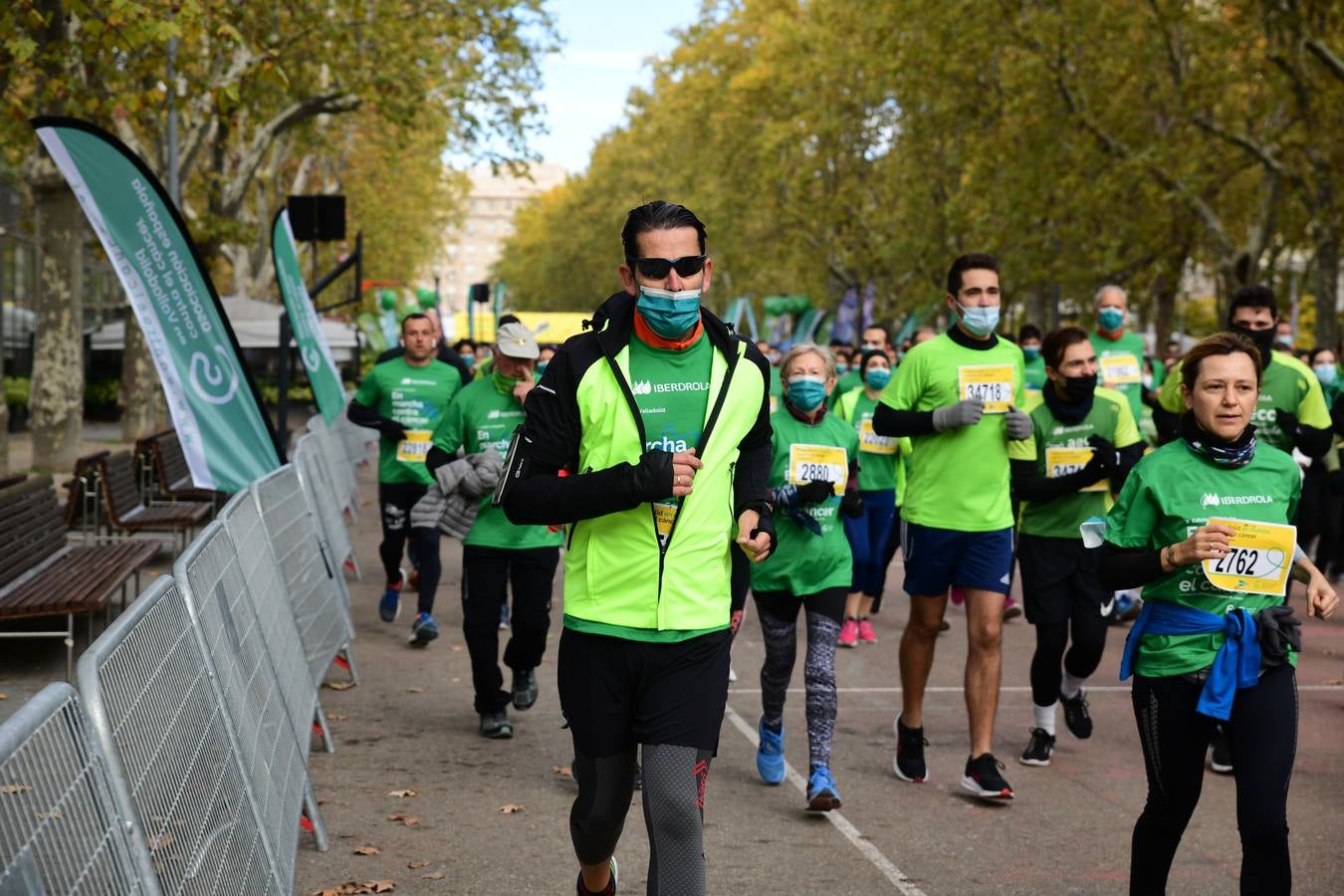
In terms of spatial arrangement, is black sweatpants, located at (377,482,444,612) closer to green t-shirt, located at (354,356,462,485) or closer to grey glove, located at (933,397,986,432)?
green t-shirt, located at (354,356,462,485)

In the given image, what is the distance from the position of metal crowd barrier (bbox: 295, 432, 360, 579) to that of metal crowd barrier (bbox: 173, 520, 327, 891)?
3.96m

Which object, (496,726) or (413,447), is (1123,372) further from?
(496,726)

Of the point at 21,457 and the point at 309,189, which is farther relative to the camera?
the point at 309,189

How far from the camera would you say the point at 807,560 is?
705cm

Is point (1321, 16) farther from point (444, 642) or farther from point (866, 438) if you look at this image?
point (444, 642)

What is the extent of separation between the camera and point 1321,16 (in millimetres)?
22875

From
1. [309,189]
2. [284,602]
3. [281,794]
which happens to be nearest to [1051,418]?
[284,602]

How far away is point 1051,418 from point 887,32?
27.9 metres

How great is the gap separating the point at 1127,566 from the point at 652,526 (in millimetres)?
1326

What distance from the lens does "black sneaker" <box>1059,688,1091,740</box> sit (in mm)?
8070

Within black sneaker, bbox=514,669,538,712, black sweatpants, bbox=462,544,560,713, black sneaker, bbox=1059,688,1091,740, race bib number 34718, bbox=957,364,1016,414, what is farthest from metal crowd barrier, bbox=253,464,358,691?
black sneaker, bbox=1059,688,1091,740

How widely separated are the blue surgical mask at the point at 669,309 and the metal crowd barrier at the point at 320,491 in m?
5.65

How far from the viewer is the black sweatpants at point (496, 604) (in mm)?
8078

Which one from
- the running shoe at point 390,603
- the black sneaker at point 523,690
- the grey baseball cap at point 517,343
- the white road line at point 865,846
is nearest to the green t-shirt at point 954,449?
the white road line at point 865,846
